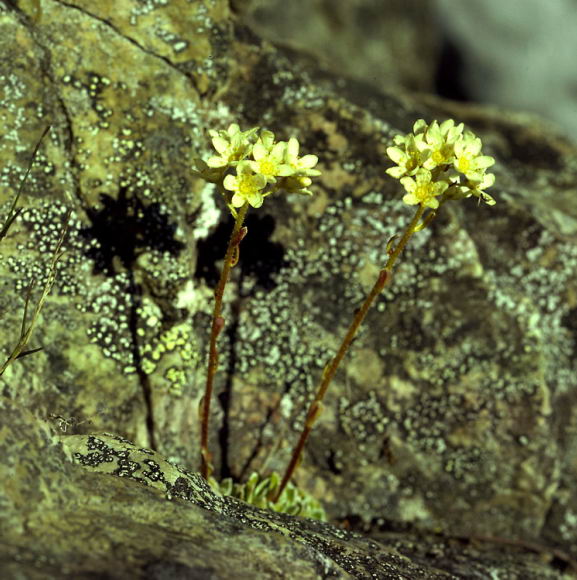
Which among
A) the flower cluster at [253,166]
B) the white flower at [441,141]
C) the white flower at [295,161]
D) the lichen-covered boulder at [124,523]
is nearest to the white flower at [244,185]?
the flower cluster at [253,166]

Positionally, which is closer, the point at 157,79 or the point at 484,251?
the point at 157,79

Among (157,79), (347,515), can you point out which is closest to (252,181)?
(157,79)

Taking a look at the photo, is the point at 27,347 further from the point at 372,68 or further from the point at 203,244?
the point at 372,68

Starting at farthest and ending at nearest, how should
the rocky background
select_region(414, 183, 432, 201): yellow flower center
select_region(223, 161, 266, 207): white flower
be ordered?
the rocky background → select_region(414, 183, 432, 201): yellow flower center → select_region(223, 161, 266, 207): white flower

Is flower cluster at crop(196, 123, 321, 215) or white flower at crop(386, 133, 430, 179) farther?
white flower at crop(386, 133, 430, 179)

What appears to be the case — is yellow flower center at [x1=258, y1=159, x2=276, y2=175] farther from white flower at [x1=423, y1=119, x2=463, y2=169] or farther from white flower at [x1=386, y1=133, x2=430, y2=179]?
white flower at [x1=423, y1=119, x2=463, y2=169]

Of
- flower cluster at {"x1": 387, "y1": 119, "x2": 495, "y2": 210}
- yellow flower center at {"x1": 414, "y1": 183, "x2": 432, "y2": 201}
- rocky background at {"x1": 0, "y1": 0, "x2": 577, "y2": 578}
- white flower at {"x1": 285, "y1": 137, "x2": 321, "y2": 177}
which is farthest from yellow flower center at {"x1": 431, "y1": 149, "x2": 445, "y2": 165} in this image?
rocky background at {"x1": 0, "y1": 0, "x2": 577, "y2": 578}

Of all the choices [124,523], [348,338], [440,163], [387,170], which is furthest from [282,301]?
[124,523]
